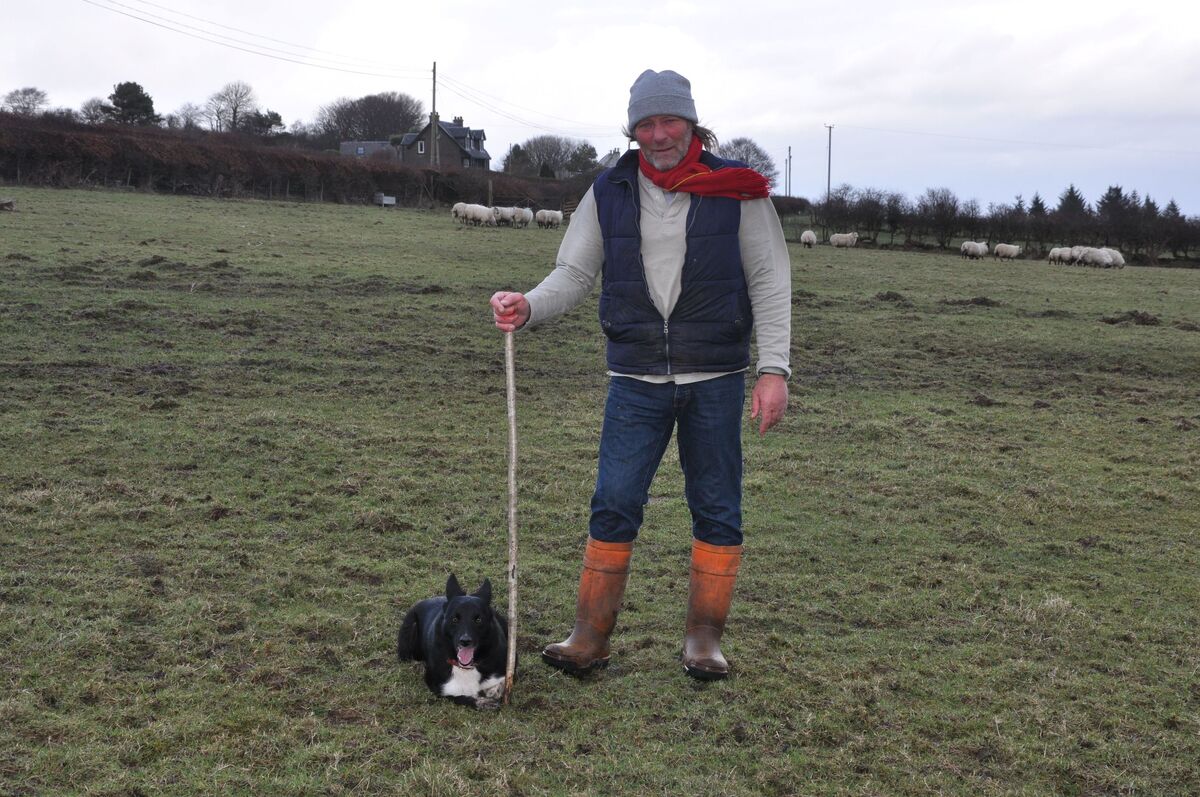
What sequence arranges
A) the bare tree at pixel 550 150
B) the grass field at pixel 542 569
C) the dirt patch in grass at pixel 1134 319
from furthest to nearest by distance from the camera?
1. the bare tree at pixel 550 150
2. the dirt patch in grass at pixel 1134 319
3. the grass field at pixel 542 569

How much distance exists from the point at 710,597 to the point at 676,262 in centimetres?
138

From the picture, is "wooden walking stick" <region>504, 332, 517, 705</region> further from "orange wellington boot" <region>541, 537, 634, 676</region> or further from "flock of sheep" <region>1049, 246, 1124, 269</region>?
"flock of sheep" <region>1049, 246, 1124, 269</region>

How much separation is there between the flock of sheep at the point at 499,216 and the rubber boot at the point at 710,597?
33.9 metres

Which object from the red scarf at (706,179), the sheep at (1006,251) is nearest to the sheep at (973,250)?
the sheep at (1006,251)

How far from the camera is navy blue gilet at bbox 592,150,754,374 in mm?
4066

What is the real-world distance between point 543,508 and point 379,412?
2947 mm

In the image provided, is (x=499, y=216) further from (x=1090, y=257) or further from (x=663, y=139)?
(x=663, y=139)

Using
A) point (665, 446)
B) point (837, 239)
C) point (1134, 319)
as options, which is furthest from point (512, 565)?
point (837, 239)

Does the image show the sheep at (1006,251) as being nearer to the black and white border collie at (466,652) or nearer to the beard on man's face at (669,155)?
the beard on man's face at (669,155)

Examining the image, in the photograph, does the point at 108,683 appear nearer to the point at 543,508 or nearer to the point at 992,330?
the point at 543,508

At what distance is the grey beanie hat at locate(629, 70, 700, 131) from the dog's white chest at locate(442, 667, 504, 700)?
2195 mm

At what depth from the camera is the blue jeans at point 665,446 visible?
423cm

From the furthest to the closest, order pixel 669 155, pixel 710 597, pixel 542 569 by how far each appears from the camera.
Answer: pixel 542 569, pixel 710 597, pixel 669 155

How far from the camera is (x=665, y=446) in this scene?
4258mm
